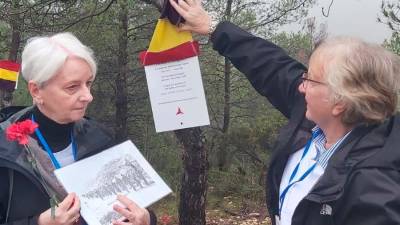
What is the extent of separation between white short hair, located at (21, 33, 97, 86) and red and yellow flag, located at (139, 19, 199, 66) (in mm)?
500

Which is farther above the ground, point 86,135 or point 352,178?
point 86,135

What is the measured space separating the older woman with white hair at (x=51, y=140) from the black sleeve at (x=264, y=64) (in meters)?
0.69

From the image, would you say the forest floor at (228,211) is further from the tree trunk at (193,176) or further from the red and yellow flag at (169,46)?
the red and yellow flag at (169,46)

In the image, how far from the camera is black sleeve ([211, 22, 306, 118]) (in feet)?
7.57

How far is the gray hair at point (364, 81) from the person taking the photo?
1723 millimetres

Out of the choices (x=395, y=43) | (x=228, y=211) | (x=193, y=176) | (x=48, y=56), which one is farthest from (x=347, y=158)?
(x=228, y=211)

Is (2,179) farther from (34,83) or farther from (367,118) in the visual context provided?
(367,118)

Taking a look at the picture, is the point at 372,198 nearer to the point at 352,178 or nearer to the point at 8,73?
the point at 352,178

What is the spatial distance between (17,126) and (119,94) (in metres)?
11.7

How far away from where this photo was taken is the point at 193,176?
19.1 feet

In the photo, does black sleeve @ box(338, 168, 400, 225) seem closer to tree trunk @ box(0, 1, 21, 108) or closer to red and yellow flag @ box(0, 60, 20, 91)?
red and yellow flag @ box(0, 60, 20, 91)

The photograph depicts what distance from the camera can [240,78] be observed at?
1602cm

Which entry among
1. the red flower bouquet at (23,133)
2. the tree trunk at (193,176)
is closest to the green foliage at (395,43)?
the tree trunk at (193,176)

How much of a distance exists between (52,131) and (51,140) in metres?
0.04
